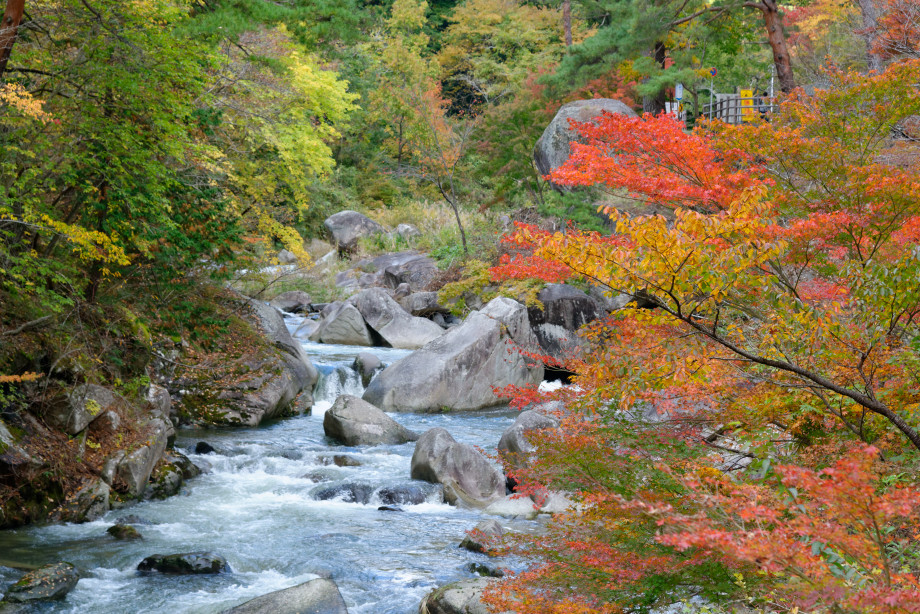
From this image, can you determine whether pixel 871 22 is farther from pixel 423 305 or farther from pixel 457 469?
pixel 423 305

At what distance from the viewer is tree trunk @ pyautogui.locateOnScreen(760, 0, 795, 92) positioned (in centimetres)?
1183

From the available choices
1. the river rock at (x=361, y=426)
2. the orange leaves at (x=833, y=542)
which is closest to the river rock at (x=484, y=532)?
the river rock at (x=361, y=426)

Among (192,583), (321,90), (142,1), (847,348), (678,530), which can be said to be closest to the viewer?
(678,530)

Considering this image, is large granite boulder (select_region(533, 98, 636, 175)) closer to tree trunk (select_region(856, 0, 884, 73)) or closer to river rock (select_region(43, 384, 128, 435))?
tree trunk (select_region(856, 0, 884, 73))

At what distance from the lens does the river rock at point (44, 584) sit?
567 cm

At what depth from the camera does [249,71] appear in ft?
41.4

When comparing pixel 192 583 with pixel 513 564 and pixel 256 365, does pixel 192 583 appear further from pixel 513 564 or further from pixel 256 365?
pixel 256 365

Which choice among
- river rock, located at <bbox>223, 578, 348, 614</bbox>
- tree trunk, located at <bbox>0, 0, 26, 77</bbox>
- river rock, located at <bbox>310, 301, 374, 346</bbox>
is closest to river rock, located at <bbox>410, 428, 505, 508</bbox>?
river rock, located at <bbox>223, 578, 348, 614</bbox>

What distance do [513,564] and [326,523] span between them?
2.43 meters

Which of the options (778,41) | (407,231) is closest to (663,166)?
(778,41)

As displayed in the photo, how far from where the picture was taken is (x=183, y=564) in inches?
259

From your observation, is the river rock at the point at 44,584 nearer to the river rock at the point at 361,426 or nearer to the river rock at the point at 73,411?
the river rock at the point at 73,411

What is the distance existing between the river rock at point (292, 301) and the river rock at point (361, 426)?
10.7 meters

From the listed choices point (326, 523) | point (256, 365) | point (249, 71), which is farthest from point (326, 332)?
point (326, 523)
